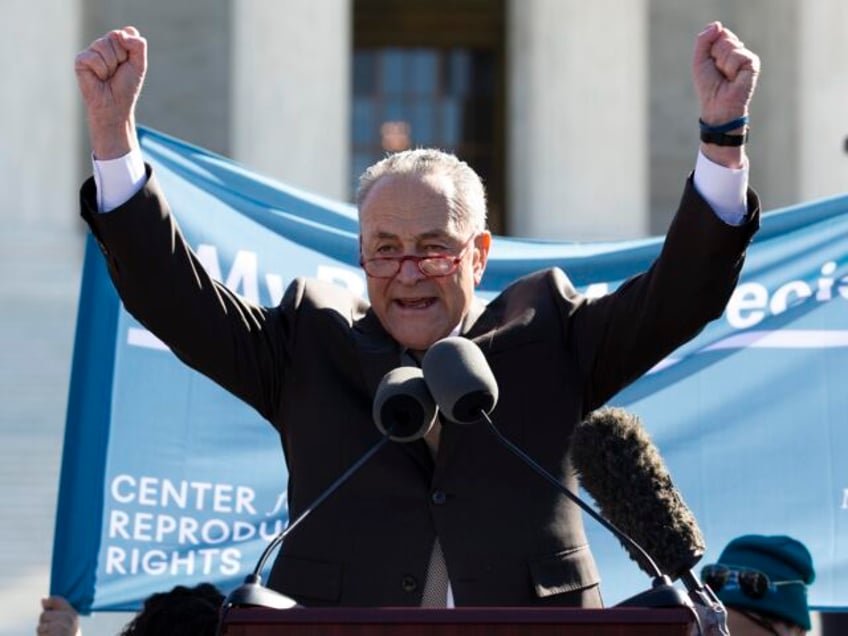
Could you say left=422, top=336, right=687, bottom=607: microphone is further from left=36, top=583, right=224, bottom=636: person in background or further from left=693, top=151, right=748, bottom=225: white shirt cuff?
left=36, top=583, right=224, bottom=636: person in background

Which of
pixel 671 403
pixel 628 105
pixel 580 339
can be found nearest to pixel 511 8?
pixel 628 105

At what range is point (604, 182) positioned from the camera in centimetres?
2297

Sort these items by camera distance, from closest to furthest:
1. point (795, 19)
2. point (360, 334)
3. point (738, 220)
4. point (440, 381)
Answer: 1. point (440, 381)
2. point (738, 220)
3. point (360, 334)
4. point (795, 19)

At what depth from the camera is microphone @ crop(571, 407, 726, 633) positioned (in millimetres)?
4023

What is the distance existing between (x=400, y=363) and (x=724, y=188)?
771 mm

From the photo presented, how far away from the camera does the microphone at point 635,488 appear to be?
13.2 ft

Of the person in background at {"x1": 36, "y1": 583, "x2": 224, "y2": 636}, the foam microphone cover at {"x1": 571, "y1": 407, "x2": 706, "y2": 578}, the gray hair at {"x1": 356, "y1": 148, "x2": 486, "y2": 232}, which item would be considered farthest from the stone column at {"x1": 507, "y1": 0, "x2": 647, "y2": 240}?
the foam microphone cover at {"x1": 571, "y1": 407, "x2": 706, "y2": 578}

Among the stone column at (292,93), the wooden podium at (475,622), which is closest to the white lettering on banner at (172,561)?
the wooden podium at (475,622)

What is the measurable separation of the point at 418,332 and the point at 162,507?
2.99 meters

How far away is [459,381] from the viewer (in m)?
3.57

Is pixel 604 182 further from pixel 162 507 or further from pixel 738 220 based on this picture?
pixel 738 220

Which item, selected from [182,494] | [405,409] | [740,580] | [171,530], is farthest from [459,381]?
[182,494]

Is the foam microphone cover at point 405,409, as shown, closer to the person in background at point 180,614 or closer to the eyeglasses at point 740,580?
the person in background at point 180,614

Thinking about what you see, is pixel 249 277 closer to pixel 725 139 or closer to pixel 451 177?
pixel 451 177
